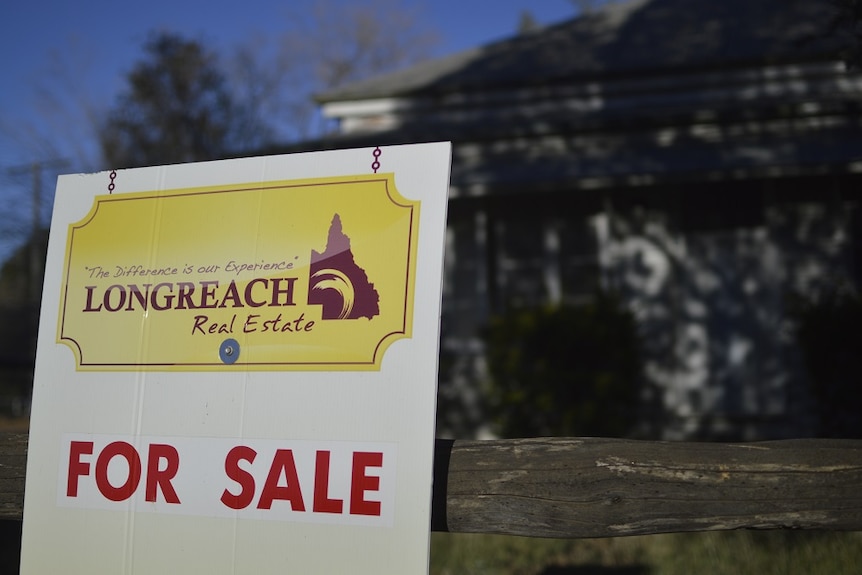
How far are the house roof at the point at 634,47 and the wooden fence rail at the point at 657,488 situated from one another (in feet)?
25.1

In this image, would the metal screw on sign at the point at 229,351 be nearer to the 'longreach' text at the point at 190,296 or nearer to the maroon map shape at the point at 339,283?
the 'longreach' text at the point at 190,296

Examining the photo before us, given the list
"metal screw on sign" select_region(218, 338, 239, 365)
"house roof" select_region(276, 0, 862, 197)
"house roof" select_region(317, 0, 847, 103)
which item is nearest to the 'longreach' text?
"metal screw on sign" select_region(218, 338, 239, 365)

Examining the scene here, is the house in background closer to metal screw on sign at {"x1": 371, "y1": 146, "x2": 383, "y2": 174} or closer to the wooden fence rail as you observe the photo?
the wooden fence rail

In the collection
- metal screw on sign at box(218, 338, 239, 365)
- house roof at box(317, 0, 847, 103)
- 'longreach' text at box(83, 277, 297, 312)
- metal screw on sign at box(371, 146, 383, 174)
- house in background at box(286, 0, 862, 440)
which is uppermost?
house roof at box(317, 0, 847, 103)

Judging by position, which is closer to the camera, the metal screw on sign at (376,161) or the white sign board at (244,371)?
the white sign board at (244,371)

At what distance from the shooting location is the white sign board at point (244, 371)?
2285 millimetres

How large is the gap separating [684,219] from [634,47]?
3.67m

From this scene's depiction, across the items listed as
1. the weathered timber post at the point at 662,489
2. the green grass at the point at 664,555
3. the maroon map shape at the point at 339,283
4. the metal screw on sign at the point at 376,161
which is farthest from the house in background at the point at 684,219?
the maroon map shape at the point at 339,283

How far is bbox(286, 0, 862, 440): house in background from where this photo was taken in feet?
26.7

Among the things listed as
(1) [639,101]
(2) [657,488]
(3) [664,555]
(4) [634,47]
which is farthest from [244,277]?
(4) [634,47]

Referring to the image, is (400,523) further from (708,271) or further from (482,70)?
(482,70)

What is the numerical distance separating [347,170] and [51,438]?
1.21 meters

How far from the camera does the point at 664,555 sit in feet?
16.4

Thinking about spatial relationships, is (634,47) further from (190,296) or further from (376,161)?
(190,296)
